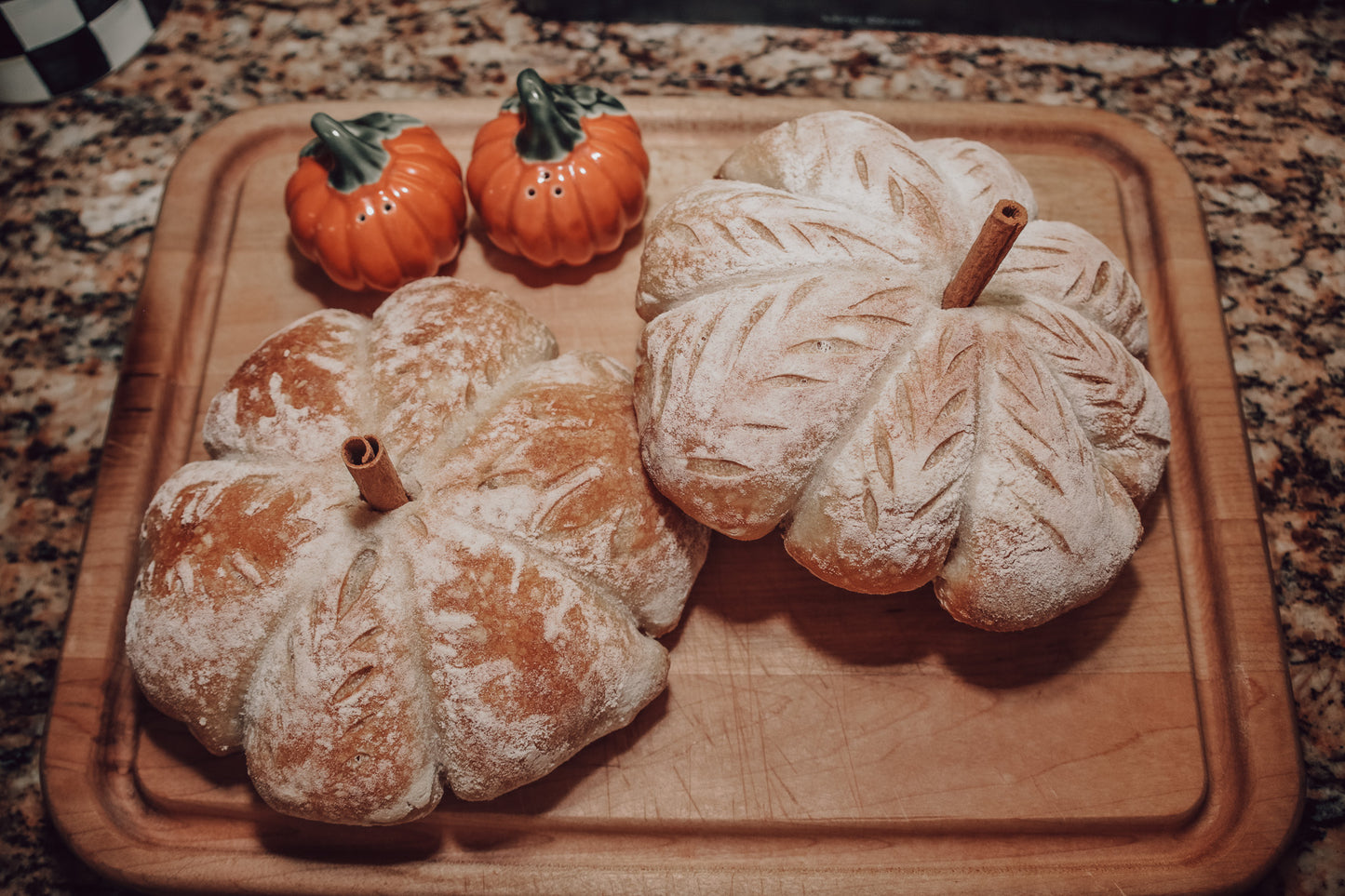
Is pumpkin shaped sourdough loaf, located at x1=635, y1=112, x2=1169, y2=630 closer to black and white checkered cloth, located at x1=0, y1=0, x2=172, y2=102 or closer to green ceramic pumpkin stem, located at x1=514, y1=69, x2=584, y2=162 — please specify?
green ceramic pumpkin stem, located at x1=514, y1=69, x2=584, y2=162

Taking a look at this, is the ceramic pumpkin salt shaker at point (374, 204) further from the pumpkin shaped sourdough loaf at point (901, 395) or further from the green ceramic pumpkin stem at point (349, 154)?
the pumpkin shaped sourdough loaf at point (901, 395)

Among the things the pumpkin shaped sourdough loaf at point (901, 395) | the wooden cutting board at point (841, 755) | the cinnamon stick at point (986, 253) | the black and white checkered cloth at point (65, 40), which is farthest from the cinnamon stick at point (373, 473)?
the black and white checkered cloth at point (65, 40)

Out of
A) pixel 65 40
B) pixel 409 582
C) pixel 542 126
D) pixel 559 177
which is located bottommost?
pixel 409 582

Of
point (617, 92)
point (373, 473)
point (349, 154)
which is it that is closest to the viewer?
point (373, 473)

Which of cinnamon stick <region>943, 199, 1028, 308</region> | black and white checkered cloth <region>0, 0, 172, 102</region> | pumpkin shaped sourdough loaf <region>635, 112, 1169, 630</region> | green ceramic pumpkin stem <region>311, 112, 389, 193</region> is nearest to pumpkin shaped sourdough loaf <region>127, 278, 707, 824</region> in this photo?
pumpkin shaped sourdough loaf <region>635, 112, 1169, 630</region>

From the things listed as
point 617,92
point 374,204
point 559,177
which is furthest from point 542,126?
point 617,92

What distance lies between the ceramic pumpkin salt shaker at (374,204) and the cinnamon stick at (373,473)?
0.67 metres

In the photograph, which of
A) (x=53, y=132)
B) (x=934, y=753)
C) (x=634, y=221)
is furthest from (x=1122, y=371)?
(x=53, y=132)

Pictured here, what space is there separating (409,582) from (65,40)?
1912 millimetres

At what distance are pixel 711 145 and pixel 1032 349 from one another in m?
1.05

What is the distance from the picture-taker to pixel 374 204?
1.76m

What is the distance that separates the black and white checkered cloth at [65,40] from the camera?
2074 millimetres

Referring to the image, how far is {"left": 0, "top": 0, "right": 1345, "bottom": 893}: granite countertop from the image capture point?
1.77m

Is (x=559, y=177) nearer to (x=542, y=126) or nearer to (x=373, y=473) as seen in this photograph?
(x=542, y=126)
